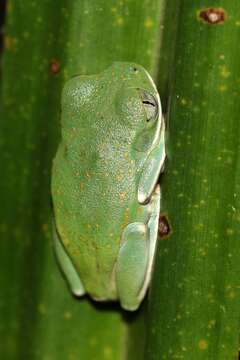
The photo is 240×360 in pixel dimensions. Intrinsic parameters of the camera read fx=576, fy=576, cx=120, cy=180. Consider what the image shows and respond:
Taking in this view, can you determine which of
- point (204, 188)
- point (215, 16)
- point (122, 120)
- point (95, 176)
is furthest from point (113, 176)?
point (215, 16)

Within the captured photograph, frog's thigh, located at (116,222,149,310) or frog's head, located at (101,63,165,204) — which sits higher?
frog's head, located at (101,63,165,204)

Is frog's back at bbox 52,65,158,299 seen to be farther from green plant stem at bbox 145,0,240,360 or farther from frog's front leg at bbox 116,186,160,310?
green plant stem at bbox 145,0,240,360

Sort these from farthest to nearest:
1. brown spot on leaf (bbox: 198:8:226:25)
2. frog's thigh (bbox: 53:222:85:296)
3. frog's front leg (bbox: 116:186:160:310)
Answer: frog's thigh (bbox: 53:222:85:296) → frog's front leg (bbox: 116:186:160:310) → brown spot on leaf (bbox: 198:8:226:25)

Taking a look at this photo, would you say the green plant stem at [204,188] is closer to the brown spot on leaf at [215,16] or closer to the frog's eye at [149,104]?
the brown spot on leaf at [215,16]

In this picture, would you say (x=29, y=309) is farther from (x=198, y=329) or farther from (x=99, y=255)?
(x=198, y=329)

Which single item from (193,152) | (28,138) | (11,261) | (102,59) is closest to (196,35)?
(193,152)

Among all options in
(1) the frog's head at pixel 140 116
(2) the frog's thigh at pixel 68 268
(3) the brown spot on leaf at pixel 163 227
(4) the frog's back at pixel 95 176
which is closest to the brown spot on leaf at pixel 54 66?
(4) the frog's back at pixel 95 176

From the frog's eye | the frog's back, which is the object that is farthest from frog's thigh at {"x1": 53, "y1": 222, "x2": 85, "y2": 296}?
the frog's eye
